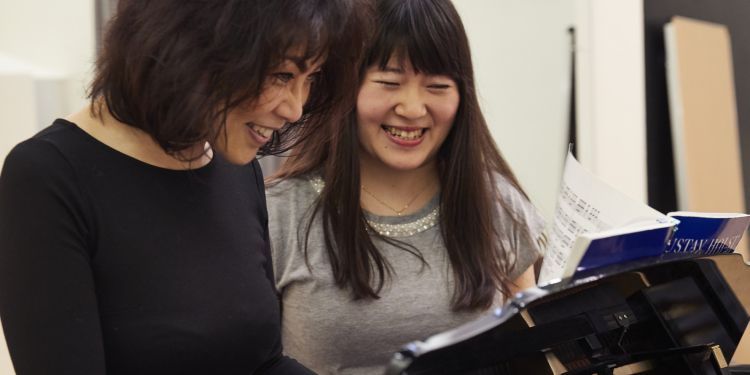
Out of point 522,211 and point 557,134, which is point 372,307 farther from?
point 557,134

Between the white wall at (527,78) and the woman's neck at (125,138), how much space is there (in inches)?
101

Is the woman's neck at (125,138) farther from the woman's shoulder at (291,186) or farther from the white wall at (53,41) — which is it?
the white wall at (53,41)

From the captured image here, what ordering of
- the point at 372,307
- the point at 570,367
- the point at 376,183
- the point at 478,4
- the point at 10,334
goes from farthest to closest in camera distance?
the point at 478,4 < the point at 376,183 < the point at 372,307 < the point at 570,367 < the point at 10,334

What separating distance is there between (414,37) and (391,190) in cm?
29

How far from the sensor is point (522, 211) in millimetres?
1819

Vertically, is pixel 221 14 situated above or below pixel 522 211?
above

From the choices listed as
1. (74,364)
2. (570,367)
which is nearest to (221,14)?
(74,364)

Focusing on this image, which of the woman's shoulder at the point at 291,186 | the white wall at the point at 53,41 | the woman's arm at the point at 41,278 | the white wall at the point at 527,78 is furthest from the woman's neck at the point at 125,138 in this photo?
the white wall at the point at 527,78

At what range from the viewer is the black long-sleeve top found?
3.37 ft

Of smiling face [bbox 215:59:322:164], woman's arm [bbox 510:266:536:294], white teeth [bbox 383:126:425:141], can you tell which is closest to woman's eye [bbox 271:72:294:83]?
smiling face [bbox 215:59:322:164]

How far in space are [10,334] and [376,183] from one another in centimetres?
84

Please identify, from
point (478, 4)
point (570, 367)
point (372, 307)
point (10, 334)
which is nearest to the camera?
point (10, 334)

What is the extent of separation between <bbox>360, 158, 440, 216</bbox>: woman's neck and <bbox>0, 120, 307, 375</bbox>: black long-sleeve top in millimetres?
415

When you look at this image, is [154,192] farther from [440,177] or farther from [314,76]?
[440,177]
